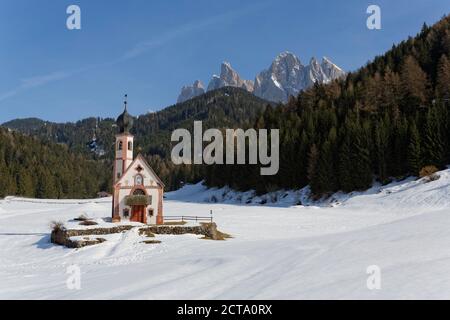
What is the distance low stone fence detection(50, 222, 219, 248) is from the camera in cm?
3538

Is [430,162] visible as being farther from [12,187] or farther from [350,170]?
[12,187]

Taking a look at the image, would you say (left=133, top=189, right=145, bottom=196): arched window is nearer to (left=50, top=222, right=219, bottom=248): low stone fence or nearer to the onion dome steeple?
(left=50, top=222, right=219, bottom=248): low stone fence

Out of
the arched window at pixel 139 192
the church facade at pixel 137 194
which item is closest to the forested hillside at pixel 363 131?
the church facade at pixel 137 194

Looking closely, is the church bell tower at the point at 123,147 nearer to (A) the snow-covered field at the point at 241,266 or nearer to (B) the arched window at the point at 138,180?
(B) the arched window at the point at 138,180

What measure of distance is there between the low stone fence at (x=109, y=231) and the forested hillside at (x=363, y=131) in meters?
37.6

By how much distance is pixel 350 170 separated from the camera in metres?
70.2

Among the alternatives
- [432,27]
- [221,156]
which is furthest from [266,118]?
[432,27]

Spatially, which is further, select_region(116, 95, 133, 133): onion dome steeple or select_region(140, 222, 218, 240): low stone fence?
select_region(116, 95, 133, 133): onion dome steeple

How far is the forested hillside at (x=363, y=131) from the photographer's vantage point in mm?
67875

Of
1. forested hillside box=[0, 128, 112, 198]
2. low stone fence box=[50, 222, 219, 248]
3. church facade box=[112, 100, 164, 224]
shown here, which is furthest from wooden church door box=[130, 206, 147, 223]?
forested hillside box=[0, 128, 112, 198]

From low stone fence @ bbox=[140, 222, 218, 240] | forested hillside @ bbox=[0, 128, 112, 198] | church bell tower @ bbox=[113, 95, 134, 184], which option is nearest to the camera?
low stone fence @ bbox=[140, 222, 218, 240]

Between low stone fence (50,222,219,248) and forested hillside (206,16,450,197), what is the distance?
37.6 meters

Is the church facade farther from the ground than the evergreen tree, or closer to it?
closer to it

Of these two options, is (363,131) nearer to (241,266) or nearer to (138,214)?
(138,214)
